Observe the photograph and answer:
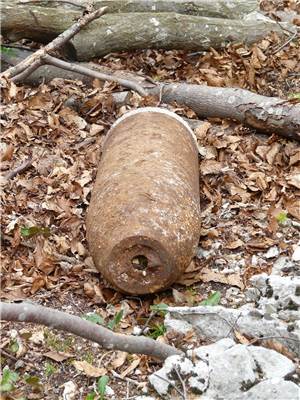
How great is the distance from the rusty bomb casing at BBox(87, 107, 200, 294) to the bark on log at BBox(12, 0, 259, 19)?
3.43 m

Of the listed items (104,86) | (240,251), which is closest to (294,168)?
(240,251)

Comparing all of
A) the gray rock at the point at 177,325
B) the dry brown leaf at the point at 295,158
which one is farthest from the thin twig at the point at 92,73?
the gray rock at the point at 177,325

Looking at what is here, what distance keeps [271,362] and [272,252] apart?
150cm

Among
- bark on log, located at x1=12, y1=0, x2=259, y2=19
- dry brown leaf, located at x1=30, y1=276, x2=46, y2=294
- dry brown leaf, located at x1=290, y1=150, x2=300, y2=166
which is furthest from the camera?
bark on log, located at x1=12, y1=0, x2=259, y2=19

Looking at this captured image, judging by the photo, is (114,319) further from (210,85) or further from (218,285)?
(210,85)

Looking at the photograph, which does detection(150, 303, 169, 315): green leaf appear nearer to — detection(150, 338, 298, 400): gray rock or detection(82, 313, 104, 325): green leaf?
detection(82, 313, 104, 325): green leaf

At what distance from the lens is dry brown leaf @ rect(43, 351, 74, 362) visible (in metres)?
3.69

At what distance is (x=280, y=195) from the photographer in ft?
16.8

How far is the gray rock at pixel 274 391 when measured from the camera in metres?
2.93

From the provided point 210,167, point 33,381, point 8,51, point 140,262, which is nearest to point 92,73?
point 8,51

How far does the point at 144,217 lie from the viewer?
157 inches

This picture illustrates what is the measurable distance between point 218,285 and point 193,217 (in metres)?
0.48

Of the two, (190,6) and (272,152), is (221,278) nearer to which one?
(272,152)

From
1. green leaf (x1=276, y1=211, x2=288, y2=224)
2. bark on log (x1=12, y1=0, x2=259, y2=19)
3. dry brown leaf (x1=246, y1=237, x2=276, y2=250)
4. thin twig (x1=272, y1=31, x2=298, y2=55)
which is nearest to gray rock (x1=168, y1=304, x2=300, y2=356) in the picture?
dry brown leaf (x1=246, y1=237, x2=276, y2=250)
